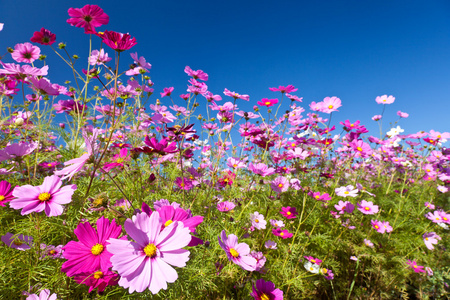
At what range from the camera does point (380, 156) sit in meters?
2.87

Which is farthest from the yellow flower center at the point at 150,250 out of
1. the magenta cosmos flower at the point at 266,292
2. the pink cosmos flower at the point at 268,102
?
the pink cosmos flower at the point at 268,102

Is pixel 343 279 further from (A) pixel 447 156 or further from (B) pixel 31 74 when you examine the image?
(B) pixel 31 74

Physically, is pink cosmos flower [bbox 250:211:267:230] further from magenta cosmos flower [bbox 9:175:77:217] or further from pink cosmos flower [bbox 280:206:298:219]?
magenta cosmos flower [bbox 9:175:77:217]

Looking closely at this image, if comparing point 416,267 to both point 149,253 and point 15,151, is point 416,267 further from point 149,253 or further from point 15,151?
point 15,151

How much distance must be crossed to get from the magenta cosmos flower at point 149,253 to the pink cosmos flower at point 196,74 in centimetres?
121

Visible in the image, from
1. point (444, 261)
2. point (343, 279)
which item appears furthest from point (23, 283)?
point (444, 261)

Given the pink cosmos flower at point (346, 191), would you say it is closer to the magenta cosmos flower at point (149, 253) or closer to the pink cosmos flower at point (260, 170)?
the pink cosmos flower at point (260, 170)

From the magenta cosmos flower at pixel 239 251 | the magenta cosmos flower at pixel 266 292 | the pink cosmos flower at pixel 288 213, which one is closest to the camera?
the magenta cosmos flower at pixel 239 251

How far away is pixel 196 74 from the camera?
1509mm

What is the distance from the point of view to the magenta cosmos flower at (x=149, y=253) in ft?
1.38

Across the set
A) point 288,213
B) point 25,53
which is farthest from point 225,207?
point 25,53

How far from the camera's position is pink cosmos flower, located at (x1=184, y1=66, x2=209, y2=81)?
149 centimetres

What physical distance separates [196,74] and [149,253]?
1.27 meters

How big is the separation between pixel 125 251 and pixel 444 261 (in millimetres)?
2647
